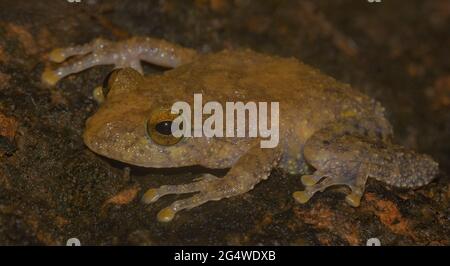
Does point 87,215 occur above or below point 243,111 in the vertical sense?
below

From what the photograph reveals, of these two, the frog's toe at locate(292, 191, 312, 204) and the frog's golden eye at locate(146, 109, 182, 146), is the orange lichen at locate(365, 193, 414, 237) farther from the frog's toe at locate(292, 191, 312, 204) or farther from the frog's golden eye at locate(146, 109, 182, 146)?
the frog's golden eye at locate(146, 109, 182, 146)

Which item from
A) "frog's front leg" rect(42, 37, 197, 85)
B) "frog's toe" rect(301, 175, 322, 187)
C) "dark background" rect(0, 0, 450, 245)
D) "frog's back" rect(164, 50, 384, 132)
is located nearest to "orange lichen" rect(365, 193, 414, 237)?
"dark background" rect(0, 0, 450, 245)

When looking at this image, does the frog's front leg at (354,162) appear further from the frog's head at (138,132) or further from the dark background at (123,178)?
the frog's head at (138,132)

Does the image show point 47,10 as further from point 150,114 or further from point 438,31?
point 438,31
